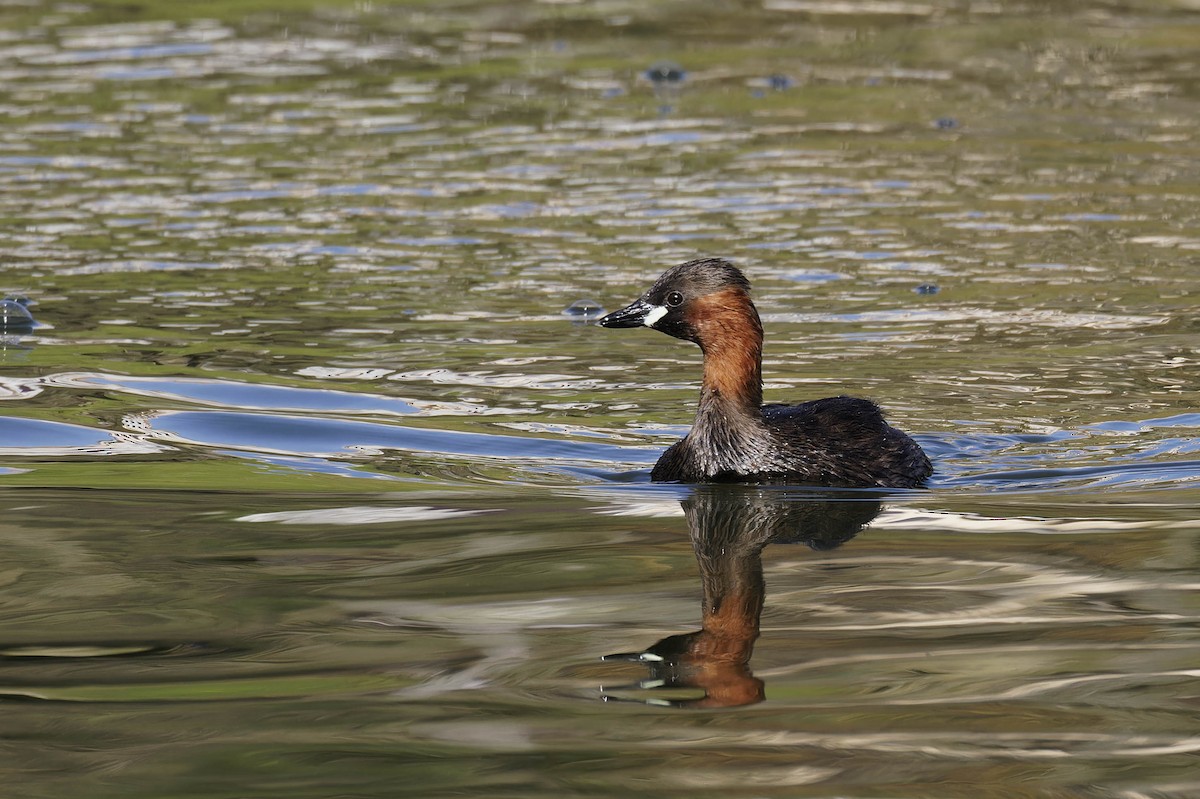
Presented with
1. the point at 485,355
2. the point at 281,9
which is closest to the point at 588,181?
the point at 485,355

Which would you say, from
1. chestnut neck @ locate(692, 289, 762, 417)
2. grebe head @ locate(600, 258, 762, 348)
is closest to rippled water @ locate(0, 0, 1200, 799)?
chestnut neck @ locate(692, 289, 762, 417)

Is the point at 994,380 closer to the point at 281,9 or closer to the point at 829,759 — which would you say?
the point at 829,759

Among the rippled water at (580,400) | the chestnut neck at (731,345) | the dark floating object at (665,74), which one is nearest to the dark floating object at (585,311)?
the rippled water at (580,400)

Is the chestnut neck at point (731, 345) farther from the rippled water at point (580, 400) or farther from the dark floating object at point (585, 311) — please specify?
the dark floating object at point (585, 311)

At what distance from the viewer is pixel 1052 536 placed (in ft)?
23.6

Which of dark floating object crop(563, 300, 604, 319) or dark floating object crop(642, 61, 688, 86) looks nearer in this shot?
dark floating object crop(563, 300, 604, 319)

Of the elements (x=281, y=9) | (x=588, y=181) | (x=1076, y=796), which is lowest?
(x=1076, y=796)

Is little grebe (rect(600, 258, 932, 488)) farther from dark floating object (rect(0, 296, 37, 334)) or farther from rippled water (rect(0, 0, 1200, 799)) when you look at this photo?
dark floating object (rect(0, 296, 37, 334))

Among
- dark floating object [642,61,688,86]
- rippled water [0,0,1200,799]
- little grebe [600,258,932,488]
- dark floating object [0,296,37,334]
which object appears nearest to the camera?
rippled water [0,0,1200,799]

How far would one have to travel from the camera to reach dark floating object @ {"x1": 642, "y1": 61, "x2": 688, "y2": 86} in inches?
775

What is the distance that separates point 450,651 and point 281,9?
19.2 m

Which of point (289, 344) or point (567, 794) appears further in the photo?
point (289, 344)

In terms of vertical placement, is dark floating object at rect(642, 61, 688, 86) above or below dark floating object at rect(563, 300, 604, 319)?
above

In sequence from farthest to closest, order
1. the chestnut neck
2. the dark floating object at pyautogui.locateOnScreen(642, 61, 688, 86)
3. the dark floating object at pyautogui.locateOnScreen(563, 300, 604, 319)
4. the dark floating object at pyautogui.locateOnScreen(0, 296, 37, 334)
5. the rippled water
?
the dark floating object at pyautogui.locateOnScreen(642, 61, 688, 86), the dark floating object at pyautogui.locateOnScreen(563, 300, 604, 319), the dark floating object at pyautogui.locateOnScreen(0, 296, 37, 334), the chestnut neck, the rippled water
